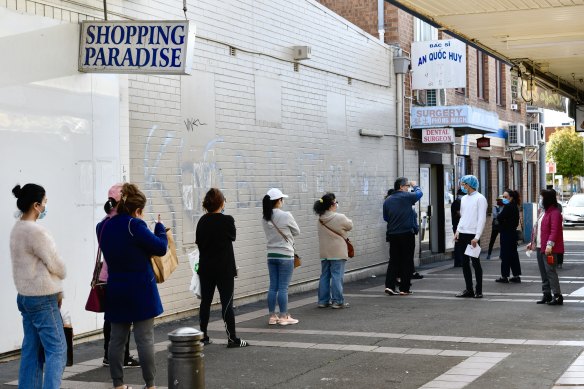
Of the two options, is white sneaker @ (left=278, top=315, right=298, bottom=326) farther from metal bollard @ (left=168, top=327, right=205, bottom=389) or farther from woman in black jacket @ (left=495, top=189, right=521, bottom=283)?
woman in black jacket @ (left=495, top=189, right=521, bottom=283)

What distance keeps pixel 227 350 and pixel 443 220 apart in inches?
576

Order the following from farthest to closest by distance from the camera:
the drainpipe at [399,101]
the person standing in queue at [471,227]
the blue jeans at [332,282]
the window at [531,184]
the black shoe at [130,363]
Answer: the window at [531,184] < the drainpipe at [399,101] < the person standing in queue at [471,227] < the blue jeans at [332,282] < the black shoe at [130,363]

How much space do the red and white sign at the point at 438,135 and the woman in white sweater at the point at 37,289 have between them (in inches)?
614

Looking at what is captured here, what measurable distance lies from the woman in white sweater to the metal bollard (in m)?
1.33

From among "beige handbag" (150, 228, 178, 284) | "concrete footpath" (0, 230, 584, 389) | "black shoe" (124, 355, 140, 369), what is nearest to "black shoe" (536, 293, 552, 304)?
"concrete footpath" (0, 230, 584, 389)

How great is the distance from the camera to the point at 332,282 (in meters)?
14.2

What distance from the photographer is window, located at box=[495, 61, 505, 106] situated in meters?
30.8

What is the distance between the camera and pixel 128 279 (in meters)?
7.83

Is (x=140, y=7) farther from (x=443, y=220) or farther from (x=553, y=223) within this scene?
(x=443, y=220)

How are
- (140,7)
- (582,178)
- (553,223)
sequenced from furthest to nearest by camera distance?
(582,178), (553,223), (140,7)

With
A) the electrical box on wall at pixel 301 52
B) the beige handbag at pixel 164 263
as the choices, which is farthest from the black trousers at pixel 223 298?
the electrical box on wall at pixel 301 52

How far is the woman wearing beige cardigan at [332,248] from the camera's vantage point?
46.3ft

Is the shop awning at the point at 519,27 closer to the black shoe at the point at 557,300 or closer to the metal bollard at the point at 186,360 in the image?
the black shoe at the point at 557,300

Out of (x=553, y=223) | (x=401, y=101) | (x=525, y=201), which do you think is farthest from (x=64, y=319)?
(x=525, y=201)
